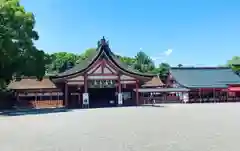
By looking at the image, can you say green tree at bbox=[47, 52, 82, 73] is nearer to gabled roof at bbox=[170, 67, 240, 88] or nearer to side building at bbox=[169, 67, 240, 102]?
gabled roof at bbox=[170, 67, 240, 88]

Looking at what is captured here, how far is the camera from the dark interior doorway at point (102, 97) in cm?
3454

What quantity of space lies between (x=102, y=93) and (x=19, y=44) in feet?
32.5

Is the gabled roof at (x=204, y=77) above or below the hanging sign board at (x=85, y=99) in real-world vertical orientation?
above

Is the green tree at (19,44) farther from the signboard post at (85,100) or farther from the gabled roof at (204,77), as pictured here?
the gabled roof at (204,77)

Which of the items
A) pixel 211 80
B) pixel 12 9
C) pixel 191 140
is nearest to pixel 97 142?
pixel 191 140

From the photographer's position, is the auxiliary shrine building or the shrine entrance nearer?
the auxiliary shrine building

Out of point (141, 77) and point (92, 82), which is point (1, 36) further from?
point (141, 77)

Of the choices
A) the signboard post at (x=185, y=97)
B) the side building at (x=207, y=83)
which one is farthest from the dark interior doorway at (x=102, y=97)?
the side building at (x=207, y=83)

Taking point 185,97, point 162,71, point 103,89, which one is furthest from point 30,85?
point 162,71

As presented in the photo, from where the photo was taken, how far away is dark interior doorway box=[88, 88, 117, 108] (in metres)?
34.5

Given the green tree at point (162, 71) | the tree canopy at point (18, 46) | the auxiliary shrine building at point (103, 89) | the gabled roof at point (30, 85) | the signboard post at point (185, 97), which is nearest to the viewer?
the tree canopy at point (18, 46)

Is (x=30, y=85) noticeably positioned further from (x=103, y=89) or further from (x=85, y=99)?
(x=103, y=89)

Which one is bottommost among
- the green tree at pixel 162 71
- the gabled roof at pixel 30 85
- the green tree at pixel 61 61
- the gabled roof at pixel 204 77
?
the gabled roof at pixel 30 85

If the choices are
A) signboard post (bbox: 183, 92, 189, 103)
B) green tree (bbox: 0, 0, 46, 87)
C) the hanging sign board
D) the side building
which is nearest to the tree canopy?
green tree (bbox: 0, 0, 46, 87)
